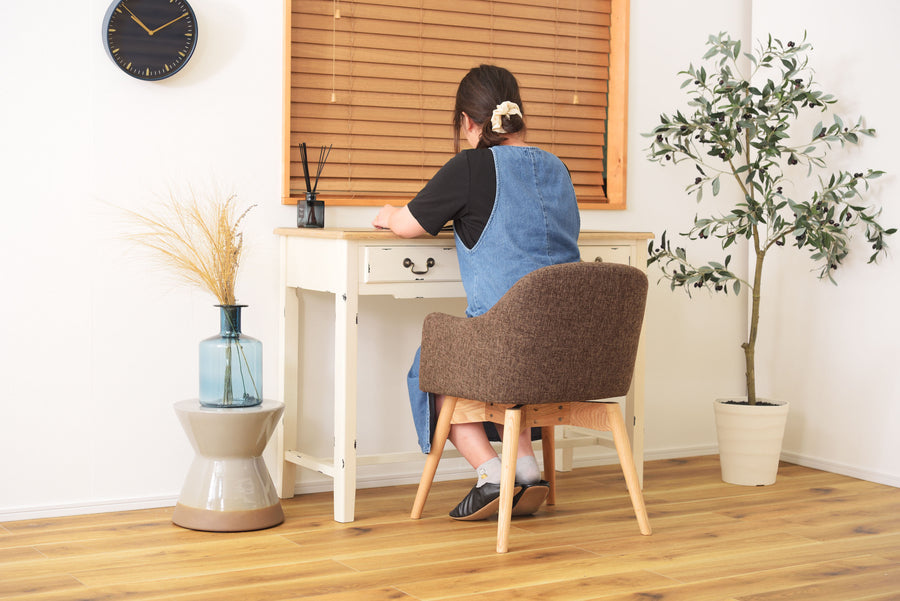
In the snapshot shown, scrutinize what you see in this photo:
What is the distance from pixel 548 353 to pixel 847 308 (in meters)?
1.49

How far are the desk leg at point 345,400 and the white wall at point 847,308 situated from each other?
173 centimetres

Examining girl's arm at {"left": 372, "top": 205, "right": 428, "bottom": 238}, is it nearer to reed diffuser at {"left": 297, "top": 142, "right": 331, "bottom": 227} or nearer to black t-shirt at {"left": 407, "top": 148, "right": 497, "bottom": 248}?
black t-shirt at {"left": 407, "top": 148, "right": 497, "bottom": 248}

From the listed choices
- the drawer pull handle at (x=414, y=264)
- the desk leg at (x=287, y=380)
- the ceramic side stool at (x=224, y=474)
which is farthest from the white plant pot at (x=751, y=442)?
the ceramic side stool at (x=224, y=474)

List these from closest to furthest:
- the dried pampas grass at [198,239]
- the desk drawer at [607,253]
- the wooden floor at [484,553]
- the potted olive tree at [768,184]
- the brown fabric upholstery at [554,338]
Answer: the wooden floor at [484,553], the brown fabric upholstery at [554,338], the dried pampas grass at [198,239], the desk drawer at [607,253], the potted olive tree at [768,184]

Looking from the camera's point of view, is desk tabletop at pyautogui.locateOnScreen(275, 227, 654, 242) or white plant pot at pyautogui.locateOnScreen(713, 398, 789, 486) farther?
white plant pot at pyautogui.locateOnScreen(713, 398, 789, 486)

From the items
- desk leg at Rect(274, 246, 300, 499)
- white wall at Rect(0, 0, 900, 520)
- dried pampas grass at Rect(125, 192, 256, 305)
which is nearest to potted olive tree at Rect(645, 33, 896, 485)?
white wall at Rect(0, 0, 900, 520)

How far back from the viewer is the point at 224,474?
254cm

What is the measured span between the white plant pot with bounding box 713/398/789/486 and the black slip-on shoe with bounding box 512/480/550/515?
85 centimetres

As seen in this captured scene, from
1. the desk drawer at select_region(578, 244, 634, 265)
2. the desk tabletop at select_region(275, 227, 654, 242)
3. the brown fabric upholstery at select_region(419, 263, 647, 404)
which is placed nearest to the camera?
the brown fabric upholstery at select_region(419, 263, 647, 404)

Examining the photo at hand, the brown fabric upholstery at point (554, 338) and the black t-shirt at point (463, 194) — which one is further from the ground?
the black t-shirt at point (463, 194)

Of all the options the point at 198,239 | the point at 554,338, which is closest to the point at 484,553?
the point at 554,338

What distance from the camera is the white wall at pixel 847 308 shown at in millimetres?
3186

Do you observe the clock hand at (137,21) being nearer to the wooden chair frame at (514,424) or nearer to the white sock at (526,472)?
the wooden chair frame at (514,424)

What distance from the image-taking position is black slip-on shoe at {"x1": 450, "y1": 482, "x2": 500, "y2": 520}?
8.52 feet
